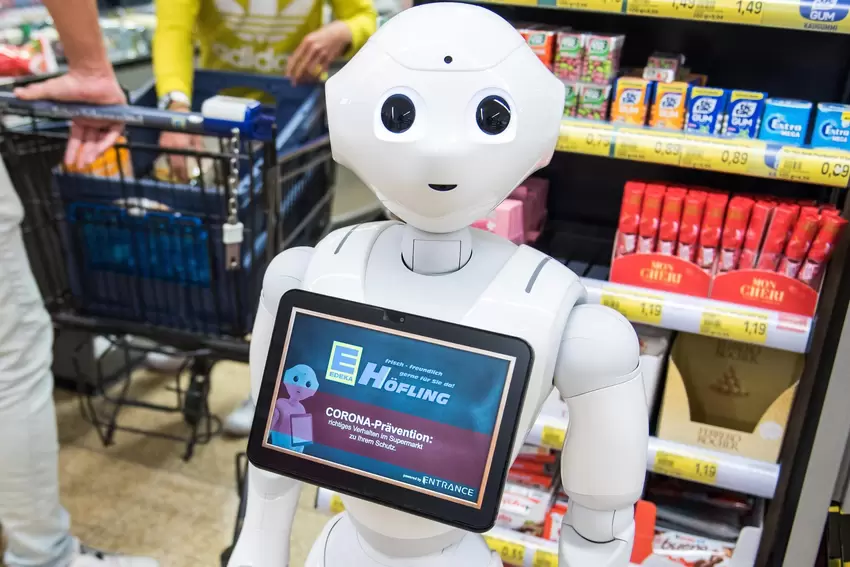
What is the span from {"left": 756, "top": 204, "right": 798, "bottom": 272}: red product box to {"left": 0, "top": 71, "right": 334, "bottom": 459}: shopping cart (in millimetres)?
987

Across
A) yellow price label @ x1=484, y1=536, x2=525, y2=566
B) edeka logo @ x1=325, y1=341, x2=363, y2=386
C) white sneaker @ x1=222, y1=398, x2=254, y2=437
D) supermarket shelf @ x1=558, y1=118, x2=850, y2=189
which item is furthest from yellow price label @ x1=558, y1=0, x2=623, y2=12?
white sneaker @ x1=222, y1=398, x2=254, y2=437

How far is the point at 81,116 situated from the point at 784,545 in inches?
68.2

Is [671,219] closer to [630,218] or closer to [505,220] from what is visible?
[630,218]

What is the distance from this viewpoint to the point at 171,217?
1.63 meters

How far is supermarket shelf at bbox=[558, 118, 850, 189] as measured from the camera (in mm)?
1250

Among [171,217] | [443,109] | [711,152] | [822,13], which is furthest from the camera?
[171,217]

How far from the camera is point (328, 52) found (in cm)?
185

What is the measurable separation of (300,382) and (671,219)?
857 mm

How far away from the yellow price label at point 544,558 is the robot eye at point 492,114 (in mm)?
1009

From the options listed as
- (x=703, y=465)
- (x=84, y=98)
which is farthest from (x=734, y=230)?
(x=84, y=98)

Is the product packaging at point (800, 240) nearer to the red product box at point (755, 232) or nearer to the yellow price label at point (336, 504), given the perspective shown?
the red product box at point (755, 232)

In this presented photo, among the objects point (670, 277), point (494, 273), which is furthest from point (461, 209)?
point (670, 277)

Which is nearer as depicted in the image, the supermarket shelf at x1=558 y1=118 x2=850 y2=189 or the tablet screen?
the tablet screen

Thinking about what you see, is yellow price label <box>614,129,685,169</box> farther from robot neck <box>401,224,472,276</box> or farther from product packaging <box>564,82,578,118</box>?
robot neck <box>401,224,472,276</box>
